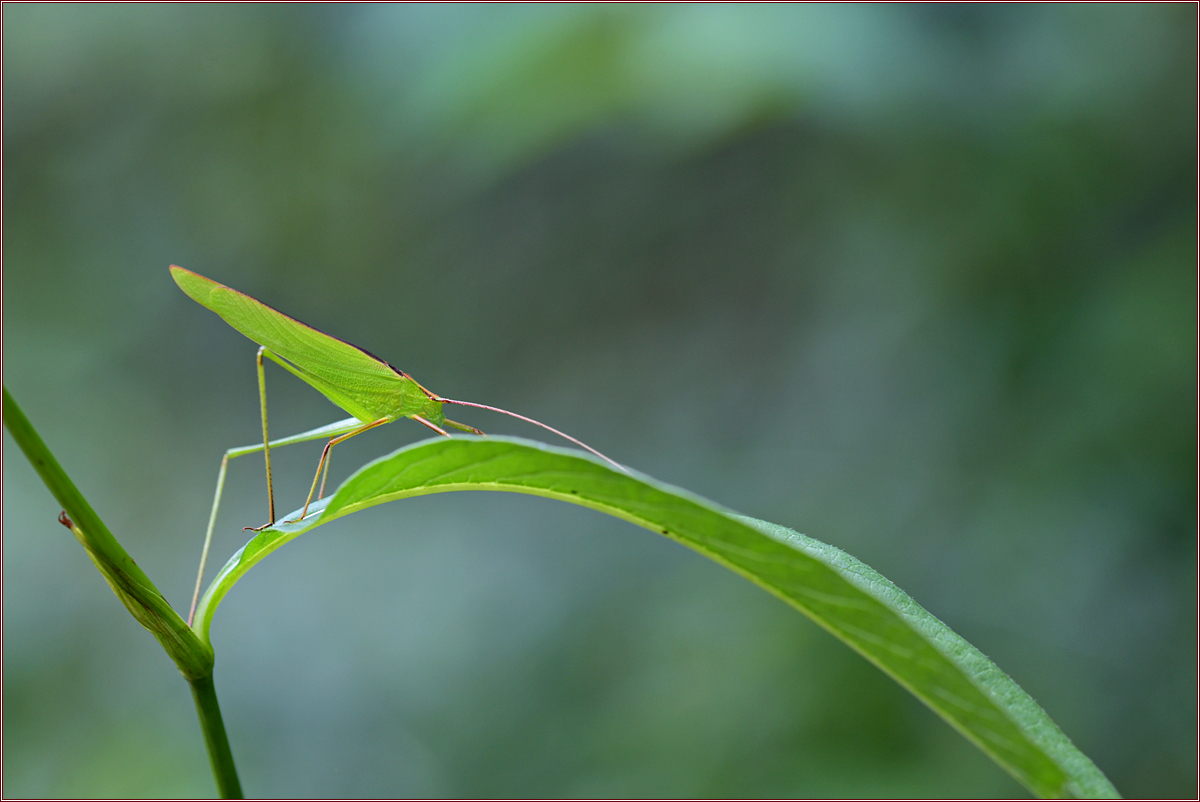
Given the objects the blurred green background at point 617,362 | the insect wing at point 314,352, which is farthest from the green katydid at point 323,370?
the blurred green background at point 617,362

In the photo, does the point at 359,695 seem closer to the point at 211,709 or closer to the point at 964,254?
the point at 211,709

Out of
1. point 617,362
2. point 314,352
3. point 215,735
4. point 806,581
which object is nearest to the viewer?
point 806,581

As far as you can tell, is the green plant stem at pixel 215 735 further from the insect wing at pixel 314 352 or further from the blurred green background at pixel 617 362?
the blurred green background at pixel 617 362

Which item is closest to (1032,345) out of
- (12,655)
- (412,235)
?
(412,235)

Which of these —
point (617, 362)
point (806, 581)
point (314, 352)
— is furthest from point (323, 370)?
point (617, 362)

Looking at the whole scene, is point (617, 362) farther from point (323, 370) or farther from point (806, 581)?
point (806, 581)

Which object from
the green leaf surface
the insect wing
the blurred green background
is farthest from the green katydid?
the blurred green background
